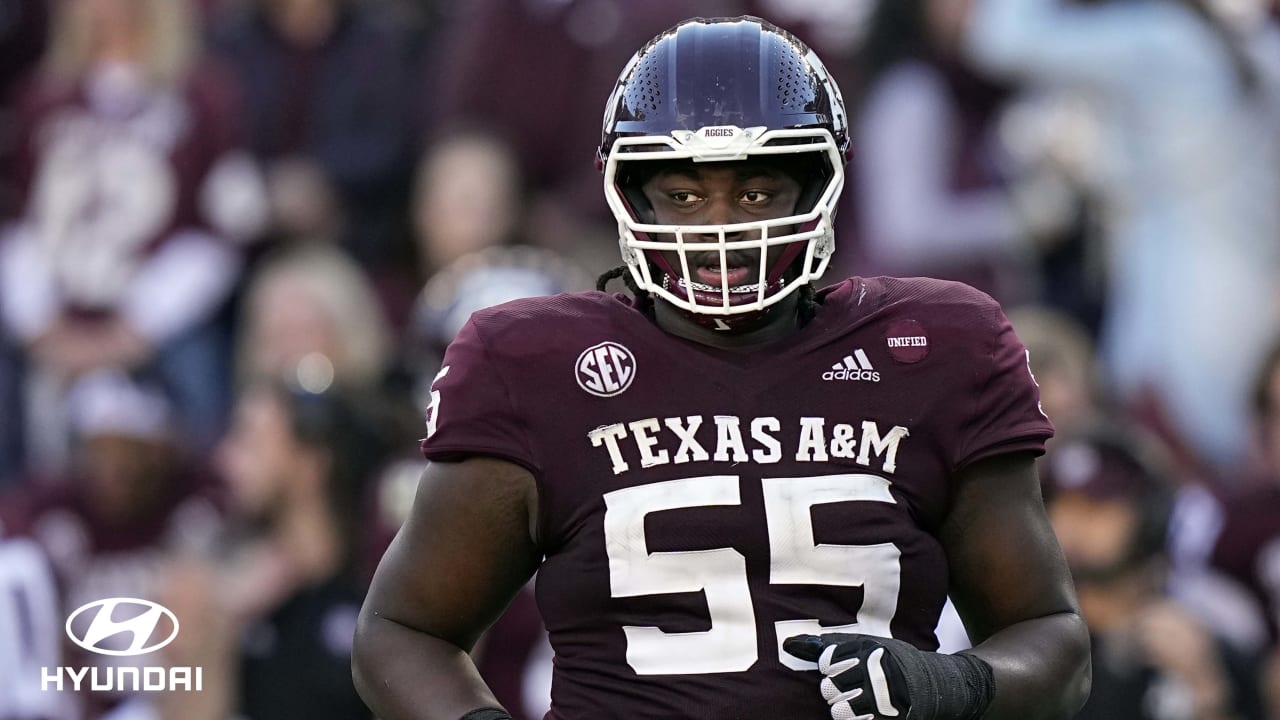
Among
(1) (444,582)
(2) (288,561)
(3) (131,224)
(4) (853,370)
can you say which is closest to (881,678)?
(4) (853,370)

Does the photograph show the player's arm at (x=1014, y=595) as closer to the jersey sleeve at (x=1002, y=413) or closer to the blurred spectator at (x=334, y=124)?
the jersey sleeve at (x=1002, y=413)

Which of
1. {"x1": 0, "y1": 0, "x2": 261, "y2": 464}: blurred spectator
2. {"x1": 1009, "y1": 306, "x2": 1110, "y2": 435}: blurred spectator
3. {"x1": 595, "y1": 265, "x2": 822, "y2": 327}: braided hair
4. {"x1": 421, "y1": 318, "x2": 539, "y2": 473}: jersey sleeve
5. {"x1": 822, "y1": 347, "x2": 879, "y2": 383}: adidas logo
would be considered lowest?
{"x1": 1009, "y1": 306, "x2": 1110, "y2": 435}: blurred spectator

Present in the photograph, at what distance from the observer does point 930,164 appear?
546cm

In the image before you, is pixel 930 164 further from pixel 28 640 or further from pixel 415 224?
pixel 28 640

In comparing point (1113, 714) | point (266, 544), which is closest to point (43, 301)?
point (266, 544)

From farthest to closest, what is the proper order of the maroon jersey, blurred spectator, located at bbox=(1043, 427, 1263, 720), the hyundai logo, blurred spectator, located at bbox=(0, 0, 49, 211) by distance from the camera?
blurred spectator, located at bbox=(0, 0, 49, 211) < the hyundai logo < blurred spectator, located at bbox=(1043, 427, 1263, 720) < the maroon jersey

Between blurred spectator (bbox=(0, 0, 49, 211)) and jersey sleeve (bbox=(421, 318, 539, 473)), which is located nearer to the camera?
jersey sleeve (bbox=(421, 318, 539, 473))

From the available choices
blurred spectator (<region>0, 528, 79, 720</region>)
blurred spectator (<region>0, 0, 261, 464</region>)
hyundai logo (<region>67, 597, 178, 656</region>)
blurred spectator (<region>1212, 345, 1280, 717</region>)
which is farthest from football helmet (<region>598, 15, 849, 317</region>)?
blurred spectator (<region>0, 0, 261, 464</region>)

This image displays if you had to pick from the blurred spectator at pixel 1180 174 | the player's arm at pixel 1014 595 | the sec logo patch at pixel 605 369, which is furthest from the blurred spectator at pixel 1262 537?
the sec logo patch at pixel 605 369

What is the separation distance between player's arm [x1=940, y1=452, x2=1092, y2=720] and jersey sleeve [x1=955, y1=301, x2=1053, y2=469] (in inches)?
1.1

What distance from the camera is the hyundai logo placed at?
4.75m

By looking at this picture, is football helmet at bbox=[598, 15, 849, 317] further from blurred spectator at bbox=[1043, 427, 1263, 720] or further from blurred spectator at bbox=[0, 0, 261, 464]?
blurred spectator at bbox=[0, 0, 261, 464]

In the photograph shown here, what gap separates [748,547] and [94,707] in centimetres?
311

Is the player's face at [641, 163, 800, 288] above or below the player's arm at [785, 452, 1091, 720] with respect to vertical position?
above
